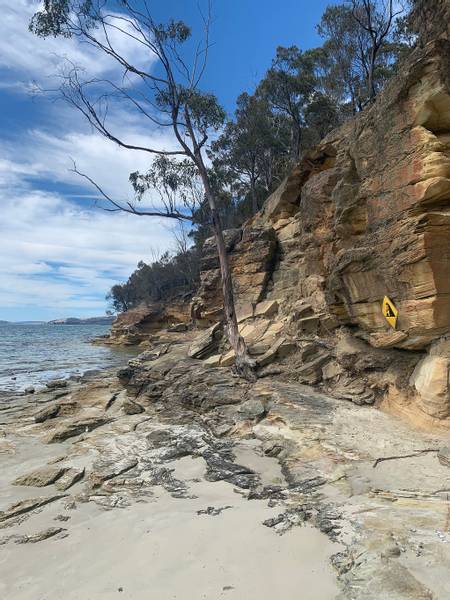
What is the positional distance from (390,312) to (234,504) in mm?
4354

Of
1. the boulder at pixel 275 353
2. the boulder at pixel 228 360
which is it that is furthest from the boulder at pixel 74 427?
the boulder at pixel 275 353

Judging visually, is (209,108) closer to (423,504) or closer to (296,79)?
(423,504)

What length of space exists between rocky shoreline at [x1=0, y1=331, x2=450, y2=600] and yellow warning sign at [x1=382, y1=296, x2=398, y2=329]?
1599 millimetres

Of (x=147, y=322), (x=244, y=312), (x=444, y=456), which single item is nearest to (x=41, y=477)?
(x=444, y=456)

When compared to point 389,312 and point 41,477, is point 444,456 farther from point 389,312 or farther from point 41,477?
point 41,477

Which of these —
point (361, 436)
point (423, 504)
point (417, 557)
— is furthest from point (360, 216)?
point (417, 557)

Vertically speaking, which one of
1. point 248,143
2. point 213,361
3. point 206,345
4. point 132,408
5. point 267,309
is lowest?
point 132,408

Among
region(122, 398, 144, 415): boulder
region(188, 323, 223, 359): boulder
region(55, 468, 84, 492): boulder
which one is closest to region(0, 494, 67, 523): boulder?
A: region(55, 468, 84, 492): boulder

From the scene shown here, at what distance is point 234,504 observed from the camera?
4.71 metres

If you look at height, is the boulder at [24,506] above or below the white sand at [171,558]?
above

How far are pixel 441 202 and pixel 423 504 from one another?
14.7 ft

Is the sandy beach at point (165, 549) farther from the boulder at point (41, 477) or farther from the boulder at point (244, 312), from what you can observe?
the boulder at point (244, 312)

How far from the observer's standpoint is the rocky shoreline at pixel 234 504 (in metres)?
3.28

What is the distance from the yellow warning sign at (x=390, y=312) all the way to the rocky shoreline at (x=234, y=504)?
160 cm
